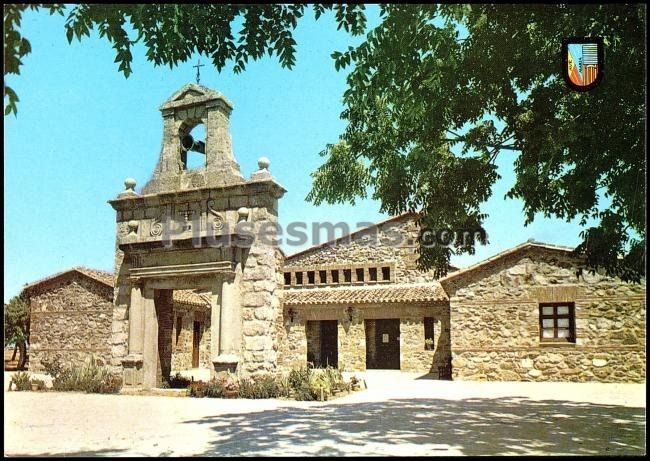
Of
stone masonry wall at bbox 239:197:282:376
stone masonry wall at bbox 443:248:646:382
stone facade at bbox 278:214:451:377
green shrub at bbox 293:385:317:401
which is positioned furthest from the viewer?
stone facade at bbox 278:214:451:377

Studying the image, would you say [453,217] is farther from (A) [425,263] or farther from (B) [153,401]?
(B) [153,401]

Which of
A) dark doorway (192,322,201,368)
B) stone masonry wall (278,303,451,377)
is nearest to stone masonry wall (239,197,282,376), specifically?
stone masonry wall (278,303,451,377)

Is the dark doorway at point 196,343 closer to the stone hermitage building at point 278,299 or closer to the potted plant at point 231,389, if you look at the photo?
the stone hermitage building at point 278,299

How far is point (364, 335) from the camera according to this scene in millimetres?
21422

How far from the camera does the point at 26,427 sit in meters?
7.40

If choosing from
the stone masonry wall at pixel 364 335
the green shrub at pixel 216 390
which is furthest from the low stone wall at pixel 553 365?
the green shrub at pixel 216 390

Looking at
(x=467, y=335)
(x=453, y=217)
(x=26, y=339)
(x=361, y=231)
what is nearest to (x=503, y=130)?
(x=453, y=217)

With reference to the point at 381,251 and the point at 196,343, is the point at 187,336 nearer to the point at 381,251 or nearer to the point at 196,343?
the point at 196,343

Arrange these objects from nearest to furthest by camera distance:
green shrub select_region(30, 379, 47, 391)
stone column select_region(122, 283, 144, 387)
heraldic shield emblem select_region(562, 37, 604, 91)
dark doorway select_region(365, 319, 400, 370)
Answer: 1. heraldic shield emblem select_region(562, 37, 604, 91)
2. stone column select_region(122, 283, 144, 387)
3. green shrub select_region(30, 379, 47, 391)
4. dark doorway select_region(365, 319, 400, 370)

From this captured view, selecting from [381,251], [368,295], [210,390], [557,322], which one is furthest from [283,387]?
[381,251]

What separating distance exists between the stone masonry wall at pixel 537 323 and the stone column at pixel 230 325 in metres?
7.72

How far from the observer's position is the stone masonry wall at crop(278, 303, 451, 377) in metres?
20.3

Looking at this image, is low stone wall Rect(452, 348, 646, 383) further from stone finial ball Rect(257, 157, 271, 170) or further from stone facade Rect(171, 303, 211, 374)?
stone facade Rect(171, 303, 211, 374)

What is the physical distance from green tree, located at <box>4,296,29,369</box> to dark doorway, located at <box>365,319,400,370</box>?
47.6 feet
